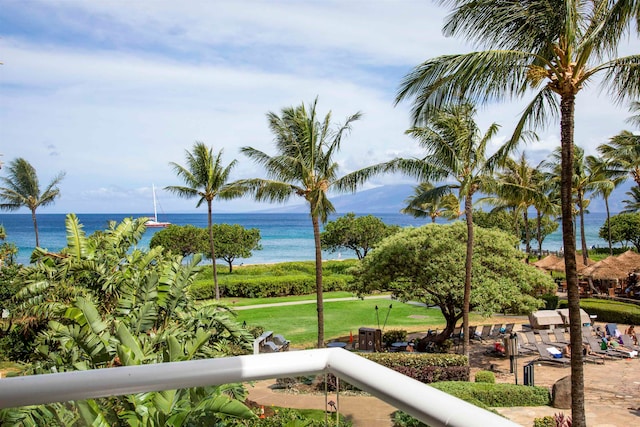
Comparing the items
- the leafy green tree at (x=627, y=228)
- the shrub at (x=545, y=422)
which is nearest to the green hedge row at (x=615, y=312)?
the shrub at (x=545, y=422)

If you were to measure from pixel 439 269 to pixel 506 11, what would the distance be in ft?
37.4

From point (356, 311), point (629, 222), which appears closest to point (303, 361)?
point (356, 311)

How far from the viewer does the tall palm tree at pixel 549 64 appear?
31.8ft

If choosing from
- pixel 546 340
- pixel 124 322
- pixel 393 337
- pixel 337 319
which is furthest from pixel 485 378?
pixel 337 319

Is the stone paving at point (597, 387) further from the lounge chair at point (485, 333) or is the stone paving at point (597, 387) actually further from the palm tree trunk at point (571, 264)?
the palm tree trunk at point (571, 264)

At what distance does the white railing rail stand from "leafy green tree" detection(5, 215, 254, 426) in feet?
0.58

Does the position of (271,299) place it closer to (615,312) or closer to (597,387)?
(615,312)

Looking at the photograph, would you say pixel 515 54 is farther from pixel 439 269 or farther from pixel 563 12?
pixel 439 269

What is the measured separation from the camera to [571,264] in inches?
392

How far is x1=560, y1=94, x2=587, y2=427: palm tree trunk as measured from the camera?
988cm

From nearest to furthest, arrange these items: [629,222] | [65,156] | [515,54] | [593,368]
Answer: [515,54] → [593,368] → [629,222] → [65,156]

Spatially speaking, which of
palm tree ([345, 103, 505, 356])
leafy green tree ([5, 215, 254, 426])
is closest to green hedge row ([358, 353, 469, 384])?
palm tree ([345, 103, 505, 356])

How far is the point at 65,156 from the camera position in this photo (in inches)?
6181

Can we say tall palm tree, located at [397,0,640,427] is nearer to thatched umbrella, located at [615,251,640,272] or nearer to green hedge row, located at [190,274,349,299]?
thatched umbrella, located at [615,251,640,272]
